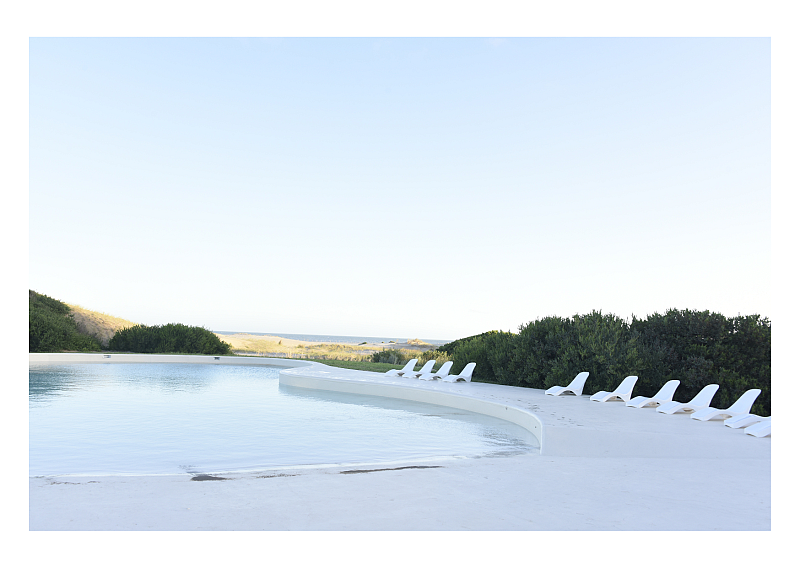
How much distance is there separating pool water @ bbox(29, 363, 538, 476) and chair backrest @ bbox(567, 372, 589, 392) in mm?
2399

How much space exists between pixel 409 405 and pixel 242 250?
2173cm

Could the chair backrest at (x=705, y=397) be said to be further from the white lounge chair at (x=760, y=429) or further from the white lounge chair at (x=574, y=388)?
the white lounge chair at (x=574, y=388)

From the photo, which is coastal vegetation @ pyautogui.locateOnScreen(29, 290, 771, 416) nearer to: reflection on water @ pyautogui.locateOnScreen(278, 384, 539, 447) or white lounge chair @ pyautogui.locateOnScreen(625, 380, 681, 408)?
white lounge chair @ pyautogui.locateOnScreen(625, 380, 681, 408)

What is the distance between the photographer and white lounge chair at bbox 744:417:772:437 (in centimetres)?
673

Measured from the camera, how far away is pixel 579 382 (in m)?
11.2

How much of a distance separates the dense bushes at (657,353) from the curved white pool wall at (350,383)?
8.47ft

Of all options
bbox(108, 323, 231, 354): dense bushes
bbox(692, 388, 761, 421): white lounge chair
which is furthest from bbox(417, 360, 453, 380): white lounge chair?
bbox(108, 323, 231, 354): dense bushes

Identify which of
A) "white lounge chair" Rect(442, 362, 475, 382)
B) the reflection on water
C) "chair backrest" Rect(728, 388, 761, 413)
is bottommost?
the reflection on water

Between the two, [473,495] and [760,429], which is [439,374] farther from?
[473,495]

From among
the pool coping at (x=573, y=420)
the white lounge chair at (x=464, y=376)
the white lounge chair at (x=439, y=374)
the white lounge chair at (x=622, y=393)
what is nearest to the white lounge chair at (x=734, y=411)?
the pool coping at (x=573, y=420)

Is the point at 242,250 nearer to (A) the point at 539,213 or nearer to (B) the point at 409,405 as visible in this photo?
(A) the point at 539,213

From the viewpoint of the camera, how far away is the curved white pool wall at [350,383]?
9438 millimetres
